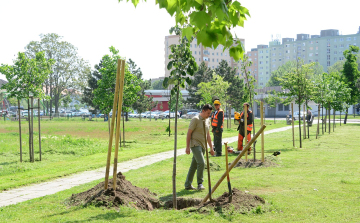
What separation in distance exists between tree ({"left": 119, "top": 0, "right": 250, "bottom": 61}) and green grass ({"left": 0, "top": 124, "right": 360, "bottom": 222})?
2.66 meters

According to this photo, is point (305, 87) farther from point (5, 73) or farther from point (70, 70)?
point (70, 70)

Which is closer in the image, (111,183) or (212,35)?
(212,35)

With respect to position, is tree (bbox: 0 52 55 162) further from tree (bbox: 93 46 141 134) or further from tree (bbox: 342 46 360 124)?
tree (bbox: 342 46 360 124)

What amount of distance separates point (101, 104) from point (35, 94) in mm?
3467

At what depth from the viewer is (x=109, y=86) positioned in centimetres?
1880

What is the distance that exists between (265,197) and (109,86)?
1351 cm

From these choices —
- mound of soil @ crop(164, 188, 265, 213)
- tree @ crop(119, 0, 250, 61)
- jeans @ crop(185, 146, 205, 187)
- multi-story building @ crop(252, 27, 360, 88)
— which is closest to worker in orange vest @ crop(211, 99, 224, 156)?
jeans @ crop(185, 146, 205, 187)

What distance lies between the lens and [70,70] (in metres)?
66.8

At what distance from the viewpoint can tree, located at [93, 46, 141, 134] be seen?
60.2ft

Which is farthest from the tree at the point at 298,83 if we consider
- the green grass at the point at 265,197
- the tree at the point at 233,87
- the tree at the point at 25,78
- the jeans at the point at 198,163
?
the tree at the point at 233,87

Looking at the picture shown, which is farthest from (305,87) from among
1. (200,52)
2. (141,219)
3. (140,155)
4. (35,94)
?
(200,52)

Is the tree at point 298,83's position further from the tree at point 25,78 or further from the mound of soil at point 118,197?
the mound of soil at point 118,197

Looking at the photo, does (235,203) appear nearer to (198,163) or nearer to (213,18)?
(198,163)

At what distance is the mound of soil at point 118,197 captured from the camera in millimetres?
6148
